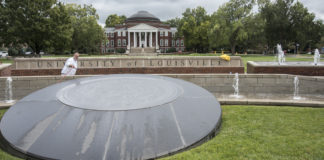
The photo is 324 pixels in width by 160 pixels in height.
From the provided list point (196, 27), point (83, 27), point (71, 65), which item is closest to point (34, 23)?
point (83, 27)

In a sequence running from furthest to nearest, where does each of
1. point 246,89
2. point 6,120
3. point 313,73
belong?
point 313,73 < point 246,89 < point 6,120

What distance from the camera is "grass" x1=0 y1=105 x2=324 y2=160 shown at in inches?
146

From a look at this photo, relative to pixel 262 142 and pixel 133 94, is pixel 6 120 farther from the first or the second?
pixel 262 142

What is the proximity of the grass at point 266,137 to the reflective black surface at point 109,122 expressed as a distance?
0.95 feet

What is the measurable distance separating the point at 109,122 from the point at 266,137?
3025 millimetres

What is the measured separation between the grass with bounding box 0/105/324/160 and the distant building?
66224mm

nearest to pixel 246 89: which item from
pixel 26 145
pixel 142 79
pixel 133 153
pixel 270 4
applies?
pixel 142 79

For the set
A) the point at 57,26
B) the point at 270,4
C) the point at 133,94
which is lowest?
the point at 133,94

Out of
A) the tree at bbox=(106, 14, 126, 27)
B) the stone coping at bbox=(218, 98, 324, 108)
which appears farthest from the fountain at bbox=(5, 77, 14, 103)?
the tree at bbox=(106, 14, 126, 27)

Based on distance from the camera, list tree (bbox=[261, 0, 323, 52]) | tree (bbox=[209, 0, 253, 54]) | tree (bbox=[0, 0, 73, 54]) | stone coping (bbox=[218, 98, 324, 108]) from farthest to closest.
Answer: tree (bbox=[261, 0, 323, 52]) → tree (bbox=[209, 0, 253, 54]) → tree (bbox=[0, 0, 73, 54]) → stone coping (bbox=[218, 98, 324, 108])

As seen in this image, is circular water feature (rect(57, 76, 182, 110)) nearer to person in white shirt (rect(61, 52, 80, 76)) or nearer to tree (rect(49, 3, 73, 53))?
person in white shirt (rect(61, 52, 80, 76))

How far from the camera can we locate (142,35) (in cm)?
7606

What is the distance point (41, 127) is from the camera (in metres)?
3.81

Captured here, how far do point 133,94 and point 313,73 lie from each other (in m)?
12.8
